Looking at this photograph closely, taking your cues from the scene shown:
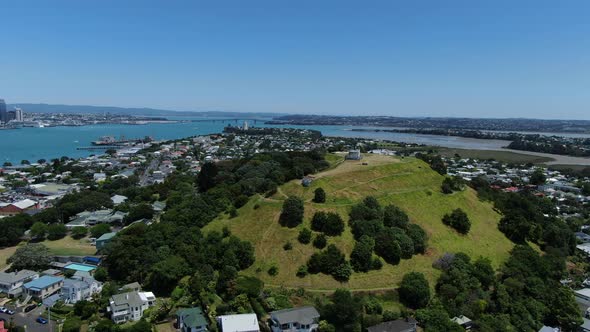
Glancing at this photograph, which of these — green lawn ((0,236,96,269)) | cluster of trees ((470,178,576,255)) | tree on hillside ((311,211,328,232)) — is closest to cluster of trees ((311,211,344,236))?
tree on hillside ((311,211,328,232))

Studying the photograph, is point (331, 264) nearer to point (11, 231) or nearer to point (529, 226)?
point (529, 226)

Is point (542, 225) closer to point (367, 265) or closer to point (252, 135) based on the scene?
point (367, 265)

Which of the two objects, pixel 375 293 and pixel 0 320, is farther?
pixel 375 293

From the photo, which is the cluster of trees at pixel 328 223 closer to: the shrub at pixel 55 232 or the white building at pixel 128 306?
the white building at pixel 128 306

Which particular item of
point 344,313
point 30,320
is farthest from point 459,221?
point 30,320

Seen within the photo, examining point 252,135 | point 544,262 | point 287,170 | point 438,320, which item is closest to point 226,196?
point 287,170

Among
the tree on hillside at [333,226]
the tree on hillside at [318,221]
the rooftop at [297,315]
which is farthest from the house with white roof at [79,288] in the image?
the tree on hillside at [333,226]
